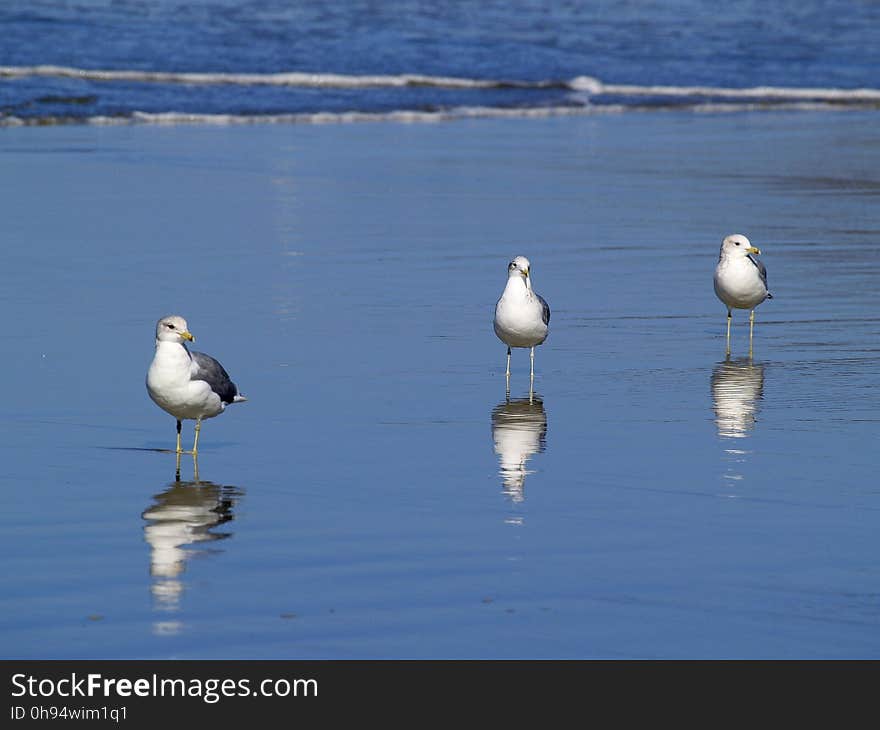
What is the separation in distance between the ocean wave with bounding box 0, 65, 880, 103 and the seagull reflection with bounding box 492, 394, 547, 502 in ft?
86.8

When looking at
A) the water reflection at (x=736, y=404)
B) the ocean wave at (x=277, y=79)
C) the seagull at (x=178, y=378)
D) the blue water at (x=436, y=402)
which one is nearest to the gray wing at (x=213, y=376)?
the seagull at (x=178, y=378)

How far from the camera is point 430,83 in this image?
36969mm

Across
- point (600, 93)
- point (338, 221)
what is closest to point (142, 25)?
point (600, 93)

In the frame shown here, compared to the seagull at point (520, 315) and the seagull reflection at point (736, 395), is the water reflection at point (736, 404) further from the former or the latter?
the seagull at point (520, 315)

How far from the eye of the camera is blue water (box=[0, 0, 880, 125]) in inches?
1278

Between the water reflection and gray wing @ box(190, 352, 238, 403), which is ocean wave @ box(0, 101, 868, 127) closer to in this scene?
the water reflection

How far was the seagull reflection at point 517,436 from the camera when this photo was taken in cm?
851

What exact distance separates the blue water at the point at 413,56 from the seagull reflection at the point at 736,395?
19324 mm

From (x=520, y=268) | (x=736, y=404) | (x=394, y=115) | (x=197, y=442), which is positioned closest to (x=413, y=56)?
(x=394, y=115)

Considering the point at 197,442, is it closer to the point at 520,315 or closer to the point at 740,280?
the point at 520,315

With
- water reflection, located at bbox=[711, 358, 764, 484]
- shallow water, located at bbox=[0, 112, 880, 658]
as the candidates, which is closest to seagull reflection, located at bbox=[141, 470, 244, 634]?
shallow water, located at bbox=[0, 112, 880, 658]

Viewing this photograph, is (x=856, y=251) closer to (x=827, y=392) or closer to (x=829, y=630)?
(x=827, y=392)
